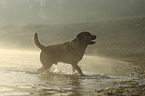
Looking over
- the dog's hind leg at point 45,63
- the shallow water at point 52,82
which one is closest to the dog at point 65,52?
the dog's hind leg at point 45,63

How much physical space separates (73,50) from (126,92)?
14.5ft

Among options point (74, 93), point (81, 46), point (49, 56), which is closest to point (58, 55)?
point (49, 56)

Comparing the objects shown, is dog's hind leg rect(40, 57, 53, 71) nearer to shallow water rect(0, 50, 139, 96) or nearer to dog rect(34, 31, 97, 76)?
dog rect(34, 31, 97, 76)

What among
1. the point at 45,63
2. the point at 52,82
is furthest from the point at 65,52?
the point at 52,82

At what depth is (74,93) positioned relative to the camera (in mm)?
4984

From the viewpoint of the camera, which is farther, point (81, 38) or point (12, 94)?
point (81, 38)

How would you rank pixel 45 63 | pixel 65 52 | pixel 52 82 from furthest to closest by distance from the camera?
1. pixel 65 52
2. pixel 45 63
3. pixel 52 82

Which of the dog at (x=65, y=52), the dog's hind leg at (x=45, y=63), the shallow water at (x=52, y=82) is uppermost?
the dog at (x=65, y=52)

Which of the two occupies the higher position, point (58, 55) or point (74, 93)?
point (58, 55)

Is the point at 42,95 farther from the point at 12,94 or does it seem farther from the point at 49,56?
the point at 49,56

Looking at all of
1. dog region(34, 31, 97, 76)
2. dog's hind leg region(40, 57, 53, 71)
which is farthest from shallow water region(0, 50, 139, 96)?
dog region(34, 31, 97, 76)

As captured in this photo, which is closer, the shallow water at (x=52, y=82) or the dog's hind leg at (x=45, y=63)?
the shallow water at (x=52, y=82)

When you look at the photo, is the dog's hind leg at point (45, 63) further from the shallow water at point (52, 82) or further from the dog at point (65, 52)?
the shallow water at point (52, 82)

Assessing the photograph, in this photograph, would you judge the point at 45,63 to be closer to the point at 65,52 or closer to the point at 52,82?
the point at 65,52
